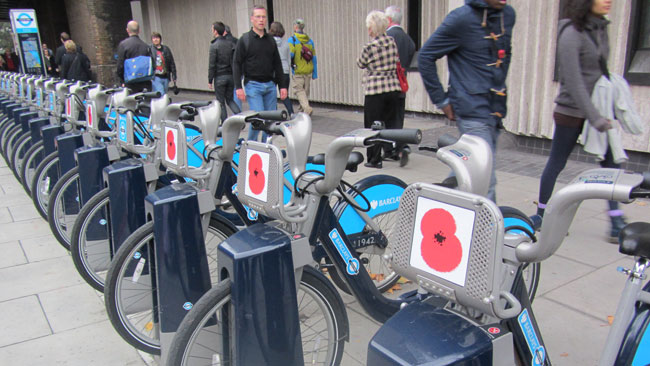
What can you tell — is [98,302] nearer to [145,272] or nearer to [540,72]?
[145,272]

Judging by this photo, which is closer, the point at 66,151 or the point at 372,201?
the point at 372,201

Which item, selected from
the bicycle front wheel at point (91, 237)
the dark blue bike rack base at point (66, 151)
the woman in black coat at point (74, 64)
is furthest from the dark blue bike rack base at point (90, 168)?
the woman in black coat at point (74, 64)

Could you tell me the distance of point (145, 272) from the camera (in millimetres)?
3189

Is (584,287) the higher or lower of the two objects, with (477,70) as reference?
lower

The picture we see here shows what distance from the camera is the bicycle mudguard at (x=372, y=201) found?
Answer: 9.61 feet

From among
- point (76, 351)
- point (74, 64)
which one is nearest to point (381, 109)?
point (76, 351)

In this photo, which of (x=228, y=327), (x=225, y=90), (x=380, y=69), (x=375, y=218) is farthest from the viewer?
(x=225, y=90)

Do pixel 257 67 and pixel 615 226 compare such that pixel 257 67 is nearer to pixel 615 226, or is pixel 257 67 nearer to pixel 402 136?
pixel 615 226

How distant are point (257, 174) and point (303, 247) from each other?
40cm

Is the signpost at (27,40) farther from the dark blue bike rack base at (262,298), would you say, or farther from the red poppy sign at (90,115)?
the dark blue bike rack base at (262,298)

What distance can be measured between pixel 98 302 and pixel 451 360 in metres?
2.82

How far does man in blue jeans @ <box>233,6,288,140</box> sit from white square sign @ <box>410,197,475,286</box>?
4.96 metres

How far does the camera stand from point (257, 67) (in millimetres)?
6254

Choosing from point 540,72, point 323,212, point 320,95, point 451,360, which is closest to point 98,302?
point 323,212
